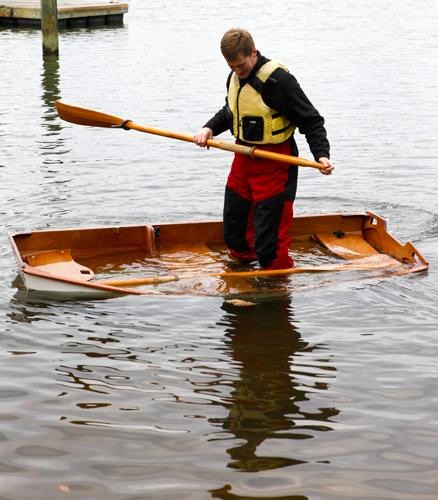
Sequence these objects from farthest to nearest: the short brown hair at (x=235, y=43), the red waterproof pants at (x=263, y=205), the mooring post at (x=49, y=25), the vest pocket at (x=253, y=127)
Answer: the mooring post at (x=49, y=25)
the red waterproof pants at (x=263, y=205)
the vest pocket at (x=253, y=127)
the short brown hair at (x=235, y=43)

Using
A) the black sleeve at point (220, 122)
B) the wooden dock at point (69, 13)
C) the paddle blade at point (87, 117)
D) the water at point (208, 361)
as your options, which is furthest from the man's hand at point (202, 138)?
the wooden dock at point (69, 13)

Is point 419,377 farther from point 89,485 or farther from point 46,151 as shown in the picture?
point 46,151

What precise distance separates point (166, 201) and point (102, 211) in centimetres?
83

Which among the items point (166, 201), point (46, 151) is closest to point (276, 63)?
point (166, 201)

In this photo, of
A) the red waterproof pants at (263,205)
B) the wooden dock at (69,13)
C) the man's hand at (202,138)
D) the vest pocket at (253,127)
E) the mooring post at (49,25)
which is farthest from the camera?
the wooden dock at (69,13)

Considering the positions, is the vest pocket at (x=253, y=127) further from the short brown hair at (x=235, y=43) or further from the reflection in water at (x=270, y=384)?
the reflection in water at (x=270, y=384)

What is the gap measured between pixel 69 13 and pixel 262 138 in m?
22.1

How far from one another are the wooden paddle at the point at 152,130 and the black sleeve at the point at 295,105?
0.18m

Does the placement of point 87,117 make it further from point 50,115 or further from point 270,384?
point 50,115

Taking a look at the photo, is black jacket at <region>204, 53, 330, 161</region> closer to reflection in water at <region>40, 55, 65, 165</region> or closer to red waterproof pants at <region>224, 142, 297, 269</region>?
red waterproof pants at <region>224, 142, 297, 269</region>

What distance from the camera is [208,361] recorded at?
6621mm

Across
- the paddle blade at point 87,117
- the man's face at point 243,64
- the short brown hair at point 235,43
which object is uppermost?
the short brown hair at point 235,43

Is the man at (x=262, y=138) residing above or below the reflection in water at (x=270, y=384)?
above

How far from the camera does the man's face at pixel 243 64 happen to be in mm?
7121
